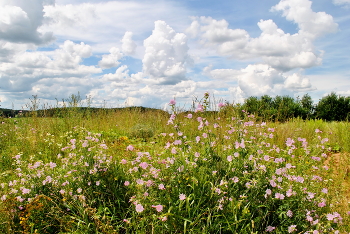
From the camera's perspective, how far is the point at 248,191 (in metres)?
2.58

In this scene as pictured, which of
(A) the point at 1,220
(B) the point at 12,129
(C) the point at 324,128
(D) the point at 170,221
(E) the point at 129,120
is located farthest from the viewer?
(E) the point at 129,120

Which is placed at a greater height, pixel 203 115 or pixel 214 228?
pixel 203 115

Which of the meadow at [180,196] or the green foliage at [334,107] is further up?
the green foliage at [334,107]

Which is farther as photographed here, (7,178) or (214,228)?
(7,178)

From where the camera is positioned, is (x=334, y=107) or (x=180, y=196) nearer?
(x=180, y=196)

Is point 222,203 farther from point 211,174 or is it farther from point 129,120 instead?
point 129,120

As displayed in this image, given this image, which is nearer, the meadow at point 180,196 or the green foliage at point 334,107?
the meadow at point 180,196

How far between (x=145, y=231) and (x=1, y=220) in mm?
1470

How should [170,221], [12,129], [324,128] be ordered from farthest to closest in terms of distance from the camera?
[324,128] → [12,129] → [170,221]

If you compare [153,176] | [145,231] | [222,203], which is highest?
[153,176]

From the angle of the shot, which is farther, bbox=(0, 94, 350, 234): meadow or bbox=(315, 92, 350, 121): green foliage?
bbox=(315, 92, 350, 121): green foliage

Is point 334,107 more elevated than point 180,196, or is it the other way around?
Result: point 334,107

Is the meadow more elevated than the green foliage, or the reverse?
the green foliage

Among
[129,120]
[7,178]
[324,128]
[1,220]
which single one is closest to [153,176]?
[1,220]
